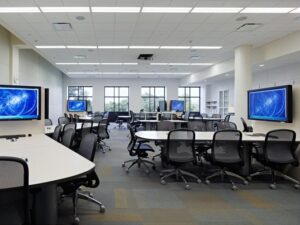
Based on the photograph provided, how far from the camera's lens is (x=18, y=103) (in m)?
3.66

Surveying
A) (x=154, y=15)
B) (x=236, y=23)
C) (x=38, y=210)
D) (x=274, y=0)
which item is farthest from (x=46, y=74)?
(x=38, y=210)

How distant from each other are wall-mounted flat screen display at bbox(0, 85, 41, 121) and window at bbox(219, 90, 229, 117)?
41.4 ft

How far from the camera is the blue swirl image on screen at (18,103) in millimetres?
3545

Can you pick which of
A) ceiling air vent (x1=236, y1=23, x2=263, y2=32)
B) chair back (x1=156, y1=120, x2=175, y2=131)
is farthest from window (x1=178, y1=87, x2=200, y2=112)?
chair back (x1=156, y1=120, x2=175, y2=131)

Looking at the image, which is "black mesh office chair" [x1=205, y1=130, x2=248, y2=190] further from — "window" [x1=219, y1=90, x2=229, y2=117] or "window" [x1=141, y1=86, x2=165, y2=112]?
"window" [x1=141, y1=86, x2=165, y2=112]

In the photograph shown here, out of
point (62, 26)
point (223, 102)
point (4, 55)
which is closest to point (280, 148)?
point (62, 26)

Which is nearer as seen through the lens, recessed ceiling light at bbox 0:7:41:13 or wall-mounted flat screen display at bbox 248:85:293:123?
wall-mounted flat screen display at bbox 248:85:293:123

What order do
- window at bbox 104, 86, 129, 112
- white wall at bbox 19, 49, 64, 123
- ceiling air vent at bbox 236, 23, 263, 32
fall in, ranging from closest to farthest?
Answer: ceiling air vent at bbox 236, 23, 263, 32, white wall at bbox 19, 49, 64, 123, window at bbox 104, 86, 129, 112

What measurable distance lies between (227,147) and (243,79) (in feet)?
15.6

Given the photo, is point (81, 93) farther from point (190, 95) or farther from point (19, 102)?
point (19, 102)

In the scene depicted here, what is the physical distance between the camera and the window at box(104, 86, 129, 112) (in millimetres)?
18109

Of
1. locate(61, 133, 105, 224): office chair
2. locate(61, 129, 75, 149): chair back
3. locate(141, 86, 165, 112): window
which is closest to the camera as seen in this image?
locate(61, 133, 105, 224): office chair

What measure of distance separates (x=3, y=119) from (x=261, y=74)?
1078 centimetres

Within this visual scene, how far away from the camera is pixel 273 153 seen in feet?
13.3
